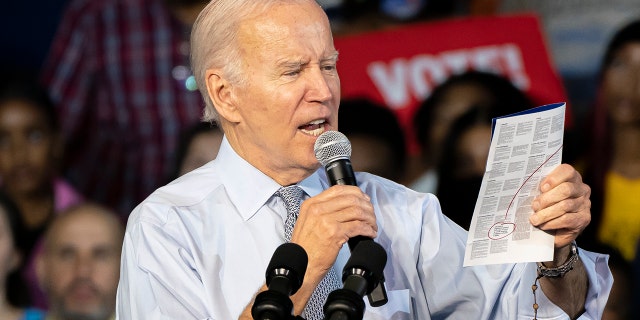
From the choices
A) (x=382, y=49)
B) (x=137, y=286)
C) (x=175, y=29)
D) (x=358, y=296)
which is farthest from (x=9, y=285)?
(x=358, y=296)

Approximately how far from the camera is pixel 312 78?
7.86ft

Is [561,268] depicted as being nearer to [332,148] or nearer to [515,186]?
[515,186]

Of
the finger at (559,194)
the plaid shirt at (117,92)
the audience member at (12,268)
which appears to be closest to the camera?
the finger at (559,194)

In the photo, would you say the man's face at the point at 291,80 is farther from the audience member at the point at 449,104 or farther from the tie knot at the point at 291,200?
the audience member at the point at 449,104

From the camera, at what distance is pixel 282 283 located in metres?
1.95

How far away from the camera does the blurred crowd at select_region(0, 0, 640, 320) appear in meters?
4.47

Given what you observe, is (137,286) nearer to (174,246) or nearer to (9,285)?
(174,246)

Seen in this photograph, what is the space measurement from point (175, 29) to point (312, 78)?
8.06 ft

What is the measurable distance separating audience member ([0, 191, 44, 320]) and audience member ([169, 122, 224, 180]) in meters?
0.63

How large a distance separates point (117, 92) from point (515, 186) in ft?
9.04

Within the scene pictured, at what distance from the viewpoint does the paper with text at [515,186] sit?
2.21 metres

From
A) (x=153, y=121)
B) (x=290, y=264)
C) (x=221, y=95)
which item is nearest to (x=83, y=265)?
(x=153, y=121)

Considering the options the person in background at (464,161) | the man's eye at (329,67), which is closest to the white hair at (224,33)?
the man's eye at (329,67)

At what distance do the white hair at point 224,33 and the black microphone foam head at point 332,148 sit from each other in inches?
13.6
